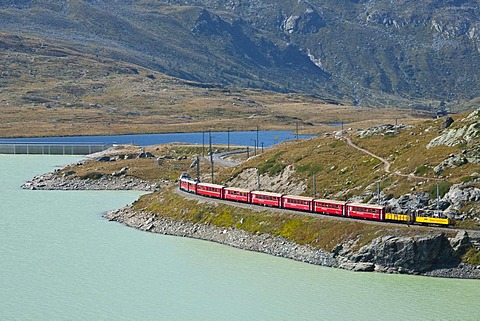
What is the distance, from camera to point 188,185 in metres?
114

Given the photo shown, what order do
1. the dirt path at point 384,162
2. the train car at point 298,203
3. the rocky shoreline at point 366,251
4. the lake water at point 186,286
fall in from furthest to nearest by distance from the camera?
the train car at point 298,203
the dirt path at point 384,162
the rocky shoreline at point 366,251
the lake water at point 186,286

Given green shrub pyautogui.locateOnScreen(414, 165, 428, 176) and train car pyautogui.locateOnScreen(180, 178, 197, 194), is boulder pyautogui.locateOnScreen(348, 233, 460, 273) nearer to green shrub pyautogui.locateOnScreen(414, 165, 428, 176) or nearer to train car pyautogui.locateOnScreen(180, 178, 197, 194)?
green shrub pyautogui.locateOnScreen(414, 165, 428, 176)

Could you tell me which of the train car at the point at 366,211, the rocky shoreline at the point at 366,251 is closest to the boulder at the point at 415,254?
the rocky shoreline at the point at 366,251

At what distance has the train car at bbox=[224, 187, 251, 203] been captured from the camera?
327 feet

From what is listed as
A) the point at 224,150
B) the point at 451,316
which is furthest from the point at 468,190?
the point at 224,150

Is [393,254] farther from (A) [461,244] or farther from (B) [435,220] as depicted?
(A) [461,244]

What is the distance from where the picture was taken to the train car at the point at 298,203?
90.4 meters

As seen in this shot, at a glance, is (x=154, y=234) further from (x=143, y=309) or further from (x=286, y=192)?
(x=143, y=309)

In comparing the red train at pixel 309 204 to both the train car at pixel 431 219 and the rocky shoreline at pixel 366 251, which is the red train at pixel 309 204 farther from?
the rocky shoreline at pixel 366 251

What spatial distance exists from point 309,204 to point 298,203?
1802 mm

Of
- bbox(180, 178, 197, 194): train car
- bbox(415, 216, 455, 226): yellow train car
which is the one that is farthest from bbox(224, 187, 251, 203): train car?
bbox(415, 216, 455, 226): yellow train car

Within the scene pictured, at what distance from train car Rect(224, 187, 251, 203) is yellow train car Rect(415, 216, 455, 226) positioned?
2637 centimetres

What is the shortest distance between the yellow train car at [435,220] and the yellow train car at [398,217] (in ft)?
A: 3.09

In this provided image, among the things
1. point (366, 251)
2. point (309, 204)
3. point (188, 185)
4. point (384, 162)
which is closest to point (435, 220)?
point (366, 251)
